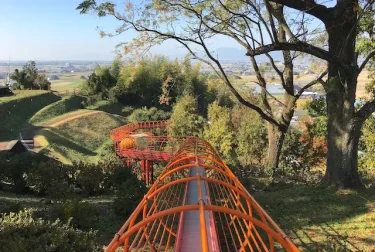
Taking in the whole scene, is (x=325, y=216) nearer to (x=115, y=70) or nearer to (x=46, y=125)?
(x=46, y=125)

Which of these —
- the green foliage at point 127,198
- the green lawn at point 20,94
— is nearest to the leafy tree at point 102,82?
the green lawn at point 20,94

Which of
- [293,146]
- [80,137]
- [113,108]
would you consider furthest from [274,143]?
[113,108]

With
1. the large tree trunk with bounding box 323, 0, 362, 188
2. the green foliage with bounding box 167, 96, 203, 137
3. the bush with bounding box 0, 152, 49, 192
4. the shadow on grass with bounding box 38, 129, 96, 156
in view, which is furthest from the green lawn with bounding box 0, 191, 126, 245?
the shadow on grass with bounding box 38, 129, 96, 156

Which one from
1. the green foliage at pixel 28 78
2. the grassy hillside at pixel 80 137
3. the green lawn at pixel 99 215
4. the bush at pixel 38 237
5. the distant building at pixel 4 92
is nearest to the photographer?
the bush at pixel 38 237

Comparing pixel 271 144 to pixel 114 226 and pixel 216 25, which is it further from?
pixel 114 226

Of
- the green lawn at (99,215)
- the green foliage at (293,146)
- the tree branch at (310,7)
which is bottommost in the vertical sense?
the green foliage at (293,146)

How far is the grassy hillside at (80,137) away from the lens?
2375 cm

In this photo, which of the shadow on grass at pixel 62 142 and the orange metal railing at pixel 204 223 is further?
the shadow on grass at pixel 62 142

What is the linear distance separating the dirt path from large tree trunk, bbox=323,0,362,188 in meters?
19.6

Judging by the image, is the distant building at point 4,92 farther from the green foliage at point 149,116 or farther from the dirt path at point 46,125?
the green foliage at point 149,116

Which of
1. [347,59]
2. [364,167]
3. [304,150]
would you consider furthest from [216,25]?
[304,150]

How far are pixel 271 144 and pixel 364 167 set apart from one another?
5.58m

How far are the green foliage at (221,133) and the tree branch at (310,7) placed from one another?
13.1 m

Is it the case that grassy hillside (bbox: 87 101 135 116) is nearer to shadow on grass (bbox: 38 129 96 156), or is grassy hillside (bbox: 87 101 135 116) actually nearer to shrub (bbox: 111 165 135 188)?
shadow on grass (bbox: 38 129 96 156)
